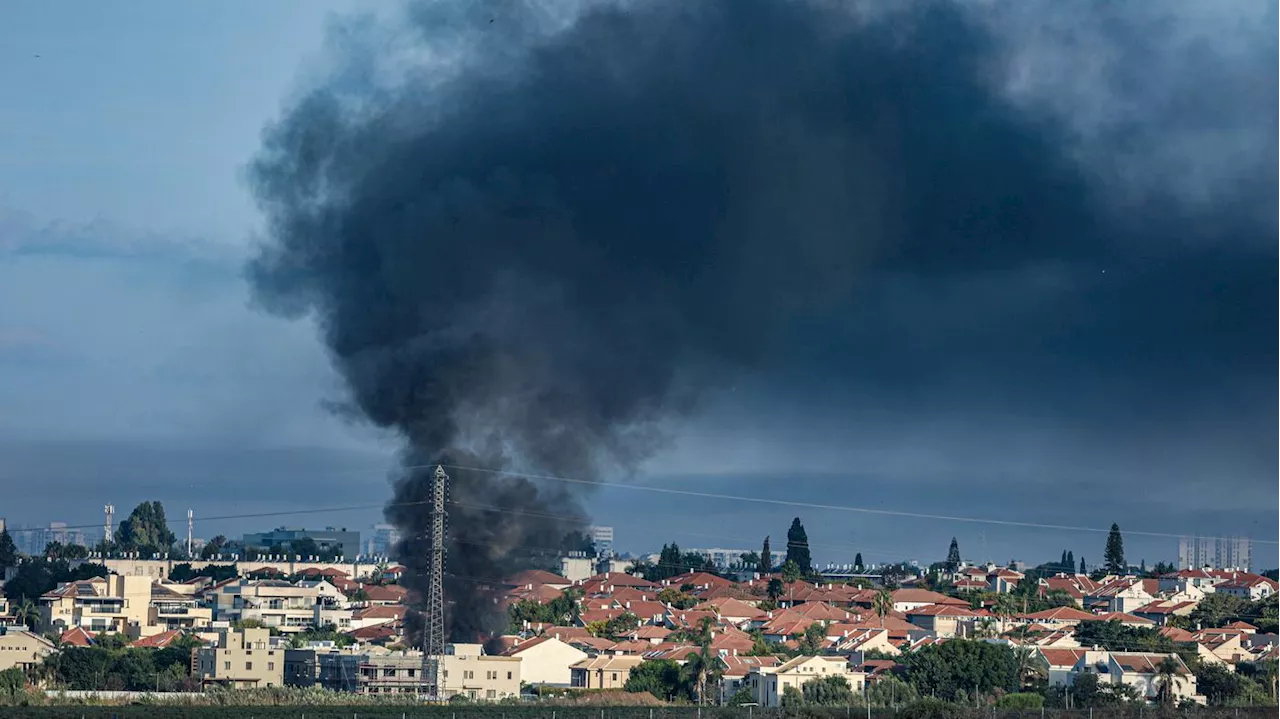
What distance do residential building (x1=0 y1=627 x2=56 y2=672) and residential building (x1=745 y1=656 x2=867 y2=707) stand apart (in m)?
44.5

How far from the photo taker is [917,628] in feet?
468

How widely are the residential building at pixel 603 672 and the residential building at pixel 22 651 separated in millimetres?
33352

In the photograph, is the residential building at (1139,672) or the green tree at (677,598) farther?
the green tree at (677,598)

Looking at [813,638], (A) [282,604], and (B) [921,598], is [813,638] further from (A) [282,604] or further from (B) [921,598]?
(A) [282,604]

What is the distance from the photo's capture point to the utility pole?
98.4 metres

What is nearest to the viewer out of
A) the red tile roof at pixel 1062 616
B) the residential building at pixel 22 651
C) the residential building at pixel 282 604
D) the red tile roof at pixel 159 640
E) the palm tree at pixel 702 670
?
the palm tree at pixel 702 670

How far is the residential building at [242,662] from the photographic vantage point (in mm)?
102688

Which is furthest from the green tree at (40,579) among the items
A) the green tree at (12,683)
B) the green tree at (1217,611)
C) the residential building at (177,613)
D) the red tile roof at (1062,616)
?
the green tree at (1217,611)

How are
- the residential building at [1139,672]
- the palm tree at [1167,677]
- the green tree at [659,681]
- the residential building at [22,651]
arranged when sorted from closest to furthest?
1. the palm tree at [1167,677]
2. the residential building at [1139,672]
3. the green tree at [659,681]
4. the residential building at [22,651]

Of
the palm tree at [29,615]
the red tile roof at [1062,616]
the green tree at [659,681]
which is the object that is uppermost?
the red tile roof at [1062,616]

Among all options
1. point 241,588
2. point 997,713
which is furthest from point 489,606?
point 241,588

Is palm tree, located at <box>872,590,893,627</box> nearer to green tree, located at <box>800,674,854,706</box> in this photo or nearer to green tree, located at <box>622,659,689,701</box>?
green tree, located at <box>622,659,689,701</box>

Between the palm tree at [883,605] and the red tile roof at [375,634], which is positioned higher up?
the palm tree at [883,605]

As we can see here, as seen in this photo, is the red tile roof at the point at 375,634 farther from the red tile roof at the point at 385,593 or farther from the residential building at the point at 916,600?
the residential building at the point at 916,600
